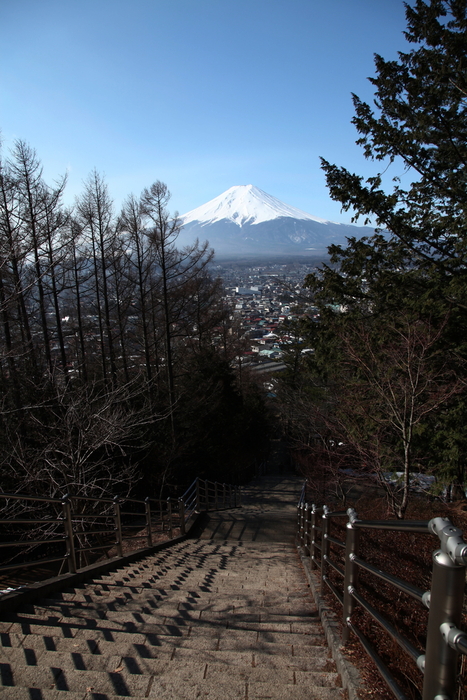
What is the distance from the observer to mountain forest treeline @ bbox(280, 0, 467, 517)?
905 centimetres

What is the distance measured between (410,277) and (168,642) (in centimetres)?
988


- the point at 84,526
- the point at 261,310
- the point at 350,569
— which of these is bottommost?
the point at 84,526

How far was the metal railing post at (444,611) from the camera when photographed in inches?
50.0

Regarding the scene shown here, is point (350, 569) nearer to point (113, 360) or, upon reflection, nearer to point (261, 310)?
point (113, 360)

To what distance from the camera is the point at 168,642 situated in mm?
2859

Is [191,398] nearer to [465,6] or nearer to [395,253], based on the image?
[395,253]

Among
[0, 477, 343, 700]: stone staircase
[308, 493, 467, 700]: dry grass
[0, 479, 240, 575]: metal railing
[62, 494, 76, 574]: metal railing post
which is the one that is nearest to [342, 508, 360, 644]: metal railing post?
[308, 493, 467, 700]: dry grass

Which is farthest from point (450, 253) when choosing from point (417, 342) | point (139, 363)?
point (139, 363)

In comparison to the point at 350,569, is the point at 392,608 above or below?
below

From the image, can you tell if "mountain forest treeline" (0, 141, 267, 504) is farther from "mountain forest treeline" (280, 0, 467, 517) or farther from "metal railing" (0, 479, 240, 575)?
"mountain forest treeline" (280, 0, 467, 517)

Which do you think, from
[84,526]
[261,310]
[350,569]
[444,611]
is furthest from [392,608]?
[261,310]

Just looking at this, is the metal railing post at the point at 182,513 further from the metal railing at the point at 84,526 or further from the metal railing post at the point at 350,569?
the metal railing post at the point at 350,569

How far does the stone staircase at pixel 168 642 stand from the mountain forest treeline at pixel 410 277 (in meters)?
4.80

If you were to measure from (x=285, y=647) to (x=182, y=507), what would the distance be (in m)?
6.69
